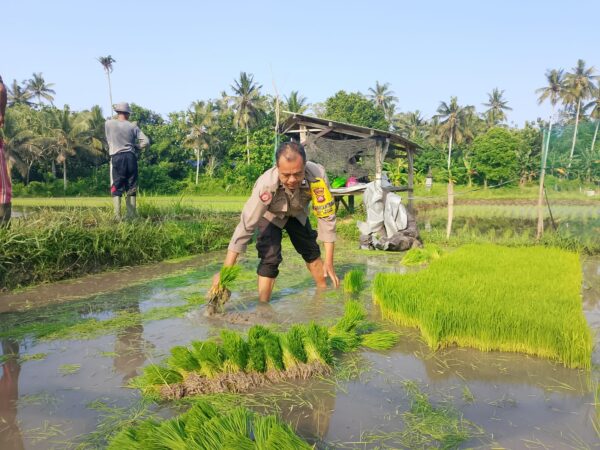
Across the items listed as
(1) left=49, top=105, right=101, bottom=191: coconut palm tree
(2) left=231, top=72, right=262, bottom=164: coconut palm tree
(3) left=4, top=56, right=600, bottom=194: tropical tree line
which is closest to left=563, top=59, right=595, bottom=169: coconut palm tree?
(3) left=4, top=56, right=600, bottom=194: tropical tree line

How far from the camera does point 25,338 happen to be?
124 inches

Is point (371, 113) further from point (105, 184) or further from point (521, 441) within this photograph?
point (521, 441)

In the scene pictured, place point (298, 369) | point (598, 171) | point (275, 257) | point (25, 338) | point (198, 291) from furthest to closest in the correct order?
point (598, 171) < point (198, 291) < point (275, 257) < point (25, 338) < point (298, 369)

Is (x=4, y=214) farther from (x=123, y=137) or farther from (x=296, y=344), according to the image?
(x=296, y=344)

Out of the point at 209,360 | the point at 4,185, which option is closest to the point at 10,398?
the point at 209,360

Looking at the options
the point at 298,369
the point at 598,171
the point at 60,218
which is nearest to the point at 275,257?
the point at 298,369

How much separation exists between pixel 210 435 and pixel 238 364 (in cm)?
84

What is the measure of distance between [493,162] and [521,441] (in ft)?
113

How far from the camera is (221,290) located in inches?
140

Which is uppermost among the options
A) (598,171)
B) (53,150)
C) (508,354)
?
(53,150)

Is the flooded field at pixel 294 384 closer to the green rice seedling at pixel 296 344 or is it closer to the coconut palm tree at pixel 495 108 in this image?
the green rice seedling at pixel 296 344

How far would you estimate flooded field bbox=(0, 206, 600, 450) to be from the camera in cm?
189

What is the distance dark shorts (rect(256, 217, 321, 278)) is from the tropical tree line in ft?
68.2

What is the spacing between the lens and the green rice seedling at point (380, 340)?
2.97 m
